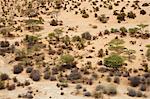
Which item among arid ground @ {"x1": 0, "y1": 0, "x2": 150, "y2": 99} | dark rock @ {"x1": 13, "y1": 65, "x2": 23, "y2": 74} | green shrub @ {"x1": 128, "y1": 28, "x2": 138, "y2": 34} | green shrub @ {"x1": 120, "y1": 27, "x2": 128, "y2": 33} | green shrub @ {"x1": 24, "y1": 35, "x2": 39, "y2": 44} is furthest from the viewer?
green shrub @ {"x1": 120, "y1": 27, "x2": 128, "y2": 33}

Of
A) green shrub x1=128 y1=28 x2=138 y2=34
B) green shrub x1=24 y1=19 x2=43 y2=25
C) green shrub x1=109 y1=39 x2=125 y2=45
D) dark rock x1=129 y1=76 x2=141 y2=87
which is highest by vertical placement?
green shrub x1=24 y1=19 x2=43 y2=25

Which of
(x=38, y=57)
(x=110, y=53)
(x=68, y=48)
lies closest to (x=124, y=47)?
(x=110, y=53)

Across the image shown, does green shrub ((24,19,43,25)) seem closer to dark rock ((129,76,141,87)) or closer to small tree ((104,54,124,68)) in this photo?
small tree ((104,54,124,68))

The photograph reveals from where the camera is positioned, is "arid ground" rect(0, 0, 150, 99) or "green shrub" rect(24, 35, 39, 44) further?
"green shrub" rect(24, 35, 39, 44)

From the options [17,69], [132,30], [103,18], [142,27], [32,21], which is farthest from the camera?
[32,21]

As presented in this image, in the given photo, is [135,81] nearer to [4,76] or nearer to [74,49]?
[74,49]

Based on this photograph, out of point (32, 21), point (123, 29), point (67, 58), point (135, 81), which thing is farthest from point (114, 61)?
point (32, 21)

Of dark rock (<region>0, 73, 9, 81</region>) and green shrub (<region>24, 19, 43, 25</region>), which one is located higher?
green shrub (<region>24, 19, 43, 25</region>)

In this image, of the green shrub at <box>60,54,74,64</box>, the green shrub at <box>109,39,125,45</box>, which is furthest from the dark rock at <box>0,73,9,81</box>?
the green shrub at <box>109,39,125,45</box>

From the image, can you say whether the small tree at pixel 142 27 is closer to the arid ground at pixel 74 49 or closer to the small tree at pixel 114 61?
the arid ground at pixel 74 49
